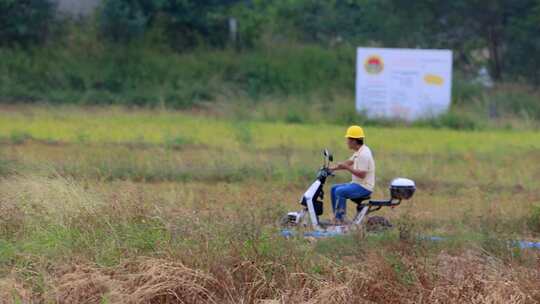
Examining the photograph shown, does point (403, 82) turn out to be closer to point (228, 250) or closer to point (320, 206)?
point (320, 206)

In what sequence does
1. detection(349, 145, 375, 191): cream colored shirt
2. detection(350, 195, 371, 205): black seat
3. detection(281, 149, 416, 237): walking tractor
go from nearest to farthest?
1. detection(281, 149, 416, 237): walking tractor
2. detection(349, 145, 375, 191): cream colored shirt
3. detection(350, 195, 371, 205): black seat

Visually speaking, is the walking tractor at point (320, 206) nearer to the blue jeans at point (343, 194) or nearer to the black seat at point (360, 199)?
the black seat at point (360, 199)

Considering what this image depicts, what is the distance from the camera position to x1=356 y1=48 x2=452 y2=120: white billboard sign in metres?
28.0

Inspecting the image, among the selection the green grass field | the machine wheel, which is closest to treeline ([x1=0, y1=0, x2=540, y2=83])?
the green grass field

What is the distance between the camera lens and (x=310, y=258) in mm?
9594

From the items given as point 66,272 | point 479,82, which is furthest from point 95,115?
point 66,272

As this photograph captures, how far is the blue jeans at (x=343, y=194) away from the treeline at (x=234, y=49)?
710 inches

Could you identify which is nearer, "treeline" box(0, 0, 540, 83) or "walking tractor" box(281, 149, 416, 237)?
"walking tractor" box(281, 149, 416, 237)

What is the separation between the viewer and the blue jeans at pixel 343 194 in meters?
12.0

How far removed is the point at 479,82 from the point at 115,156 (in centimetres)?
1954

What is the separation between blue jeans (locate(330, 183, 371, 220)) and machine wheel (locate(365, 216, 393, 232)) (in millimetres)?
389

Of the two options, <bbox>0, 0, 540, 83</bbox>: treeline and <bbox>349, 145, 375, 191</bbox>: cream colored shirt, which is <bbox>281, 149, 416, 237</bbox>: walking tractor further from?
<bbox>0, 0, 540, 83</bbox>: treeline

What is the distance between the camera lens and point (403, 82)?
2808 centimetres

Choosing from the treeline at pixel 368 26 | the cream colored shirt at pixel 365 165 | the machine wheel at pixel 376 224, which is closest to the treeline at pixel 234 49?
the treeline at pixel 368 26
